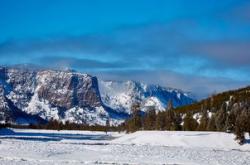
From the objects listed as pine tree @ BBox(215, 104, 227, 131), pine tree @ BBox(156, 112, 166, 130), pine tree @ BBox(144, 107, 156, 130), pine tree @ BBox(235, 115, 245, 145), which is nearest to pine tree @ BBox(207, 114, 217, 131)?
pine tree @ BBox(215, 104, 227, 131)

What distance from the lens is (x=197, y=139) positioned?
10038cm

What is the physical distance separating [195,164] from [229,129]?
7592 cm

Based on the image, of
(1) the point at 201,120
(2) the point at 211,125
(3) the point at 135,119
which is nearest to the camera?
(2) the point at 211,125

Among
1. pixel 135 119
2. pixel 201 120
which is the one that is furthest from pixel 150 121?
pixel 201 120

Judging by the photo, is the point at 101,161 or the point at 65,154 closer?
the point at 101,161

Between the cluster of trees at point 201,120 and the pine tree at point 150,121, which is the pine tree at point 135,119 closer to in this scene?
the cluster of trees at point 201,120

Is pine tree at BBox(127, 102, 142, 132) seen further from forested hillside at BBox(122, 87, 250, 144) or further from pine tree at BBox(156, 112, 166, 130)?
pine tree at BBox(156, 112, 166, 130)

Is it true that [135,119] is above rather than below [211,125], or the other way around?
above

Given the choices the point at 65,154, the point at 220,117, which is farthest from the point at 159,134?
the point at 65,154

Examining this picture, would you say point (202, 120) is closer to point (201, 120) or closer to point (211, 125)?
point (201, 120)

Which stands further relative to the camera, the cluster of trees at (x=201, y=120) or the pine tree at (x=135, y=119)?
the pine tree at (x=135, y=119)

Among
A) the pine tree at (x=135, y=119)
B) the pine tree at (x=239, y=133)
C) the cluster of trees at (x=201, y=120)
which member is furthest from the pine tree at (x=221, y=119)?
the pine tree at (x=135, y=119)

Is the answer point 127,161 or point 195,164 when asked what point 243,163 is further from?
point 127,161

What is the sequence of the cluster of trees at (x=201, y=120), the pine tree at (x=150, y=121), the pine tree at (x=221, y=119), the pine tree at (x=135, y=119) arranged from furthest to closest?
the pine tree at (x=135, y=119) < the pine tree at (x=150, y=121) < the pine tree at (x=221, y=119) < the cluster of trees at (x=201, y=120)
